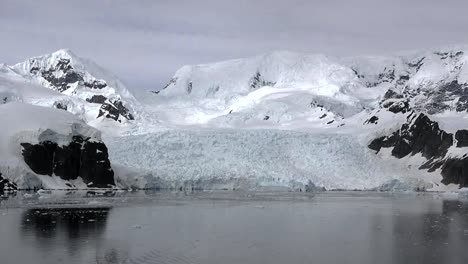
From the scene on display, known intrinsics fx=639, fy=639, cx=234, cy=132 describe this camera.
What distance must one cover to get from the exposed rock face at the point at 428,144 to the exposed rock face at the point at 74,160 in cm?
3413

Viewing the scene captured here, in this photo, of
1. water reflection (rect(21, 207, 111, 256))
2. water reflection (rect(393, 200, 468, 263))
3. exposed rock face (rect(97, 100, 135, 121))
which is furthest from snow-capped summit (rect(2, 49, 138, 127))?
water reflection (rect(393, 200, 468, 263))

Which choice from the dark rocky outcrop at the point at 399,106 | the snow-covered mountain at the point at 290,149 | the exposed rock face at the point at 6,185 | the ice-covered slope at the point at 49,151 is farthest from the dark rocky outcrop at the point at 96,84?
the exposed rock face at the point at 6,185

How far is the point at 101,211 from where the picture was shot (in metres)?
36.5

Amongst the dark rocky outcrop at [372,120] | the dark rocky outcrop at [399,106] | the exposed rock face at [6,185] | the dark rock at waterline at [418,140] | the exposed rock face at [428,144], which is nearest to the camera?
the exposed rock face at [6,185]

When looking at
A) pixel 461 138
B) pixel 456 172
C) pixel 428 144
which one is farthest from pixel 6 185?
pixel 461 138

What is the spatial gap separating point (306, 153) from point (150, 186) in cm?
1869

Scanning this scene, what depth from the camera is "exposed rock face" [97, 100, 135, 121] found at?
125250 mm

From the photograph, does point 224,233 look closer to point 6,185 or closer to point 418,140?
point 6,185

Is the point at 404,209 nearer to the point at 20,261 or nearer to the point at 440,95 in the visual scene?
the point at 20,261

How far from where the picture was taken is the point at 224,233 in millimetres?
27984

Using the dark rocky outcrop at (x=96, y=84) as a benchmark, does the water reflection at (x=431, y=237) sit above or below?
below

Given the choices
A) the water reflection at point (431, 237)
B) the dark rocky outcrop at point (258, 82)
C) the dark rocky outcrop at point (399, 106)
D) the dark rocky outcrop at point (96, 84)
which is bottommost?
the water reflection at point (431, 237)

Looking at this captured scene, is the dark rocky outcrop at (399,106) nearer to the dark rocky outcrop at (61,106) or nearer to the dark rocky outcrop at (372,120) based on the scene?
the dark rocky outcrop at (372,120)

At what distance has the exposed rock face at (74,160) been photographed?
55781mm
